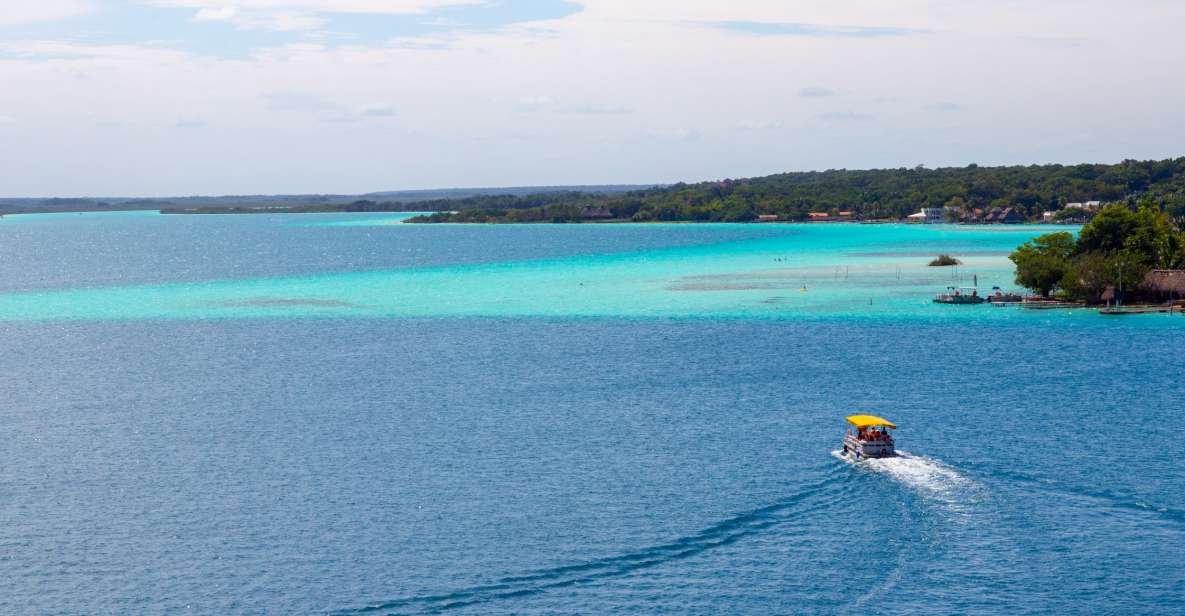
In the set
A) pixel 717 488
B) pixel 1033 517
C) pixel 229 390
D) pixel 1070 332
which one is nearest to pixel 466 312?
pixel 229 390

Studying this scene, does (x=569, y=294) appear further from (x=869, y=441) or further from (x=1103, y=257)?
(x=869, y=441)

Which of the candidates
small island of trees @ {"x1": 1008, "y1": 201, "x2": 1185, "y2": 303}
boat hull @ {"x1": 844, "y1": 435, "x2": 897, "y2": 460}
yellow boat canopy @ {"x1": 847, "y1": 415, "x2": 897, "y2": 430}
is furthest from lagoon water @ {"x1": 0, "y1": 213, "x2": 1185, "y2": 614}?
small island of trees @ {"x1": 1008, "y1": 201, "x2": 1185, "y2": 303}

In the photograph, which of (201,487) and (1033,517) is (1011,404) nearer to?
(1033,517)

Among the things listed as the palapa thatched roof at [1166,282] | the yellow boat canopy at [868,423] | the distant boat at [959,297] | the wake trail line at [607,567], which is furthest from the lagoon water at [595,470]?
the distant boat at [959,297]

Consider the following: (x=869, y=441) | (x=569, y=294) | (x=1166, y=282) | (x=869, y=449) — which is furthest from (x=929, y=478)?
(x=569, y=294)

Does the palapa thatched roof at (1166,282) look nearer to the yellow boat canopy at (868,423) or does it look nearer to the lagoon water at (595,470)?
the lagoon water at (595,470)

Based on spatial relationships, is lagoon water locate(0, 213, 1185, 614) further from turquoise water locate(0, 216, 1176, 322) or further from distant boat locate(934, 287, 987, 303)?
distant boat locate(934, 287, 987, 303)

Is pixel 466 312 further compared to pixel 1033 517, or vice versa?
pixel 466 312
